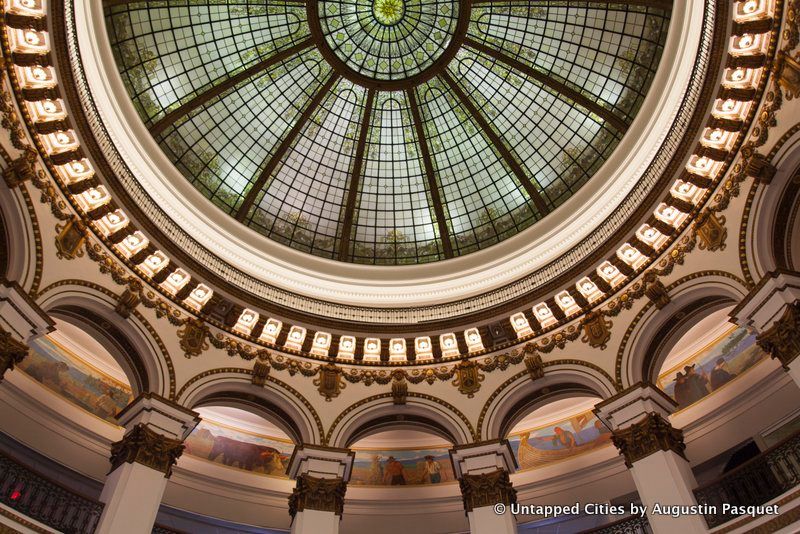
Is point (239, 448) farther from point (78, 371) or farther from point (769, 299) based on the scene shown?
point (769, 299)

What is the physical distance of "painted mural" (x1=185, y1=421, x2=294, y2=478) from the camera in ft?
62.3

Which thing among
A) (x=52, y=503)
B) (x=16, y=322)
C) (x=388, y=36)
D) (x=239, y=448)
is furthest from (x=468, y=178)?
(x=52, y=503)

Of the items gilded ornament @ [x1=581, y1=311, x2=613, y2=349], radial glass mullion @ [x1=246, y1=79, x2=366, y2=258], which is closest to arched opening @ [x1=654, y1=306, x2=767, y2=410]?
gilded ornament @ [x1=581, y1=311, x2=613, y2=349]

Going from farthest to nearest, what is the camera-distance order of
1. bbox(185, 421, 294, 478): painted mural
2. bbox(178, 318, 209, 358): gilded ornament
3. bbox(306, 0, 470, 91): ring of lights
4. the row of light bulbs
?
bbox(185, 421, 294, 478): painted mural → bbox(306, 0, 470, 91): ring of lights → bbox(178, 318, 209, 358): gilded ornament → the row of light bulbs

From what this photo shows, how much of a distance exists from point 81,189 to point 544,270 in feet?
38.4

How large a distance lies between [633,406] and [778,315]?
3.46 metres

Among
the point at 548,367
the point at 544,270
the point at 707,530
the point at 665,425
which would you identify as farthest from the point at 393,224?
the point at 707,530

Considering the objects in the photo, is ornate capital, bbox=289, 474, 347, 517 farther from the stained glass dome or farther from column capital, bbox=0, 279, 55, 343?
the stained glass dome

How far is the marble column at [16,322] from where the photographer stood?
37.8 ft

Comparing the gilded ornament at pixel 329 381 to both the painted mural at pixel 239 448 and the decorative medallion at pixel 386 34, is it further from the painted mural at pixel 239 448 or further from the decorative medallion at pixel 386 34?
the decorative medallion at pixel 386 34

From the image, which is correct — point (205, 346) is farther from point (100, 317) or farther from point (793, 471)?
point (793, 471)

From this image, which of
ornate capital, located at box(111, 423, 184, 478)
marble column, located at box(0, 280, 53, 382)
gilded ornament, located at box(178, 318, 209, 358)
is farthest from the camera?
gilded ornament, located at box(178, 318, 209, 358)

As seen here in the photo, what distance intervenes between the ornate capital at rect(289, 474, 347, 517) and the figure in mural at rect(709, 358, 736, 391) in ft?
34.6

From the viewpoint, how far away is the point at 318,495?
45.5 feet
